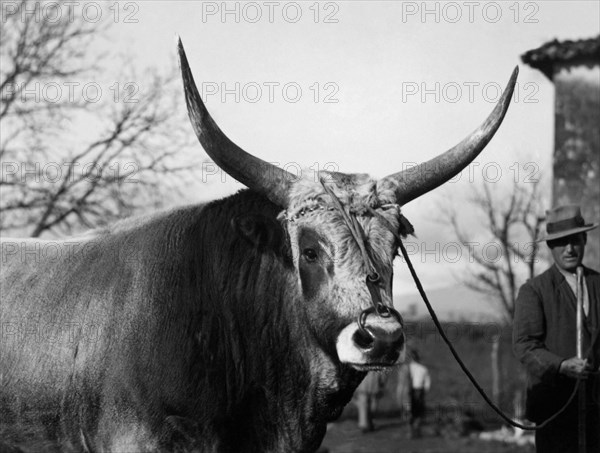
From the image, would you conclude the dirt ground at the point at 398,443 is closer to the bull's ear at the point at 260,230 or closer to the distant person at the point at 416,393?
the distant person at the point at 416,393

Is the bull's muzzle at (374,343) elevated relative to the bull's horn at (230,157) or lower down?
lower down

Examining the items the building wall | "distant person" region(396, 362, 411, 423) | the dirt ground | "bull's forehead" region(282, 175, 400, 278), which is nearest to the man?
"bull's forehead" region(282, 175, 400, 278)

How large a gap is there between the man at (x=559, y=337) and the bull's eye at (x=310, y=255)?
210 cm

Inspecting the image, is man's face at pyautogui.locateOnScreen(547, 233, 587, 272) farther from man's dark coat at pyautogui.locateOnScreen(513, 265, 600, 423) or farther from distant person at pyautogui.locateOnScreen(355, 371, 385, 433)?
distant person at pyautogui.locateOnScreen(355, 371, 385, 433)

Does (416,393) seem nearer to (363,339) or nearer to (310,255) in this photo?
(310,255)

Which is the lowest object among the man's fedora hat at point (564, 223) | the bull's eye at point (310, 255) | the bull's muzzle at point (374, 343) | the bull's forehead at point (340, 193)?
the bull's muzzle at point (374, 343)

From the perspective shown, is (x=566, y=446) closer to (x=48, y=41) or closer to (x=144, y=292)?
(x=144, y=292)

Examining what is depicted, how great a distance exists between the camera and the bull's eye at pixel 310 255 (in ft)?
16.9

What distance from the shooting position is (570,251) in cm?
662

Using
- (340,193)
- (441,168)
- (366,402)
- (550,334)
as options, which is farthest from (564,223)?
(366,402)

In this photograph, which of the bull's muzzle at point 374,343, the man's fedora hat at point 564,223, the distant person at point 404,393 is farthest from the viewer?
the distant person at point 404,393

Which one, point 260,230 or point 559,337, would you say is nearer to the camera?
point 260,230

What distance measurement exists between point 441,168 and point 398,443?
43.9ft

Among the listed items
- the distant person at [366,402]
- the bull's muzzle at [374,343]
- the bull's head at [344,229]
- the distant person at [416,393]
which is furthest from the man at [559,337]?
the distant person at [366,402]
